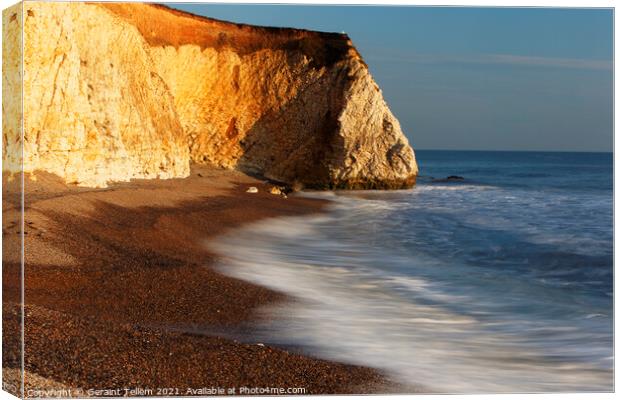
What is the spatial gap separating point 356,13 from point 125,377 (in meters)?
3.24

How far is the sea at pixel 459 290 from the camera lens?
5.67 metres

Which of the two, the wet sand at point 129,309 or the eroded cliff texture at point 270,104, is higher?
the eroded cliff texture at point 270,104

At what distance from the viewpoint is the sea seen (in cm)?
567

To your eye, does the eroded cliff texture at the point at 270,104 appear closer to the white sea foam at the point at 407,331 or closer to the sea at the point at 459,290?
the sea at the point at 459,290

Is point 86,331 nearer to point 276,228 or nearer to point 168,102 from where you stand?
point 276,228

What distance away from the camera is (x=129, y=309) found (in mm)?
6504

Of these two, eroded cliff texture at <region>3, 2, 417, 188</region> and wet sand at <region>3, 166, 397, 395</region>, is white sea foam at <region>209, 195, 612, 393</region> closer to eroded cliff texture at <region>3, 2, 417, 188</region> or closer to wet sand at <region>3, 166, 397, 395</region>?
wet sand at <region>3, 166, 397, 395</region>

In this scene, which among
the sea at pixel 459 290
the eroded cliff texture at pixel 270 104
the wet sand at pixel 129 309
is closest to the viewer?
the wet sand at pixel 129 309

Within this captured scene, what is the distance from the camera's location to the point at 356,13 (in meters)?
5.67

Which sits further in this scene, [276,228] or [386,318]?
[276,228]

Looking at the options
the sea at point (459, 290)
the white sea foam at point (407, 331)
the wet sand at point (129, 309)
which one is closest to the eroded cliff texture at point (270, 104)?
the sea at point (459, 290)

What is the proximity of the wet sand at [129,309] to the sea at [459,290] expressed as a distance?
0.40 meters

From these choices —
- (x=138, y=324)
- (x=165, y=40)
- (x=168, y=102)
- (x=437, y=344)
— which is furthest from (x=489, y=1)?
(x=165, y=40)

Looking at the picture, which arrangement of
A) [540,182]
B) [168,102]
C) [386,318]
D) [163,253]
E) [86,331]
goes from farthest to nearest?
[168,102] → [540,182] → [163,253] → [386,318] → [86,331]
